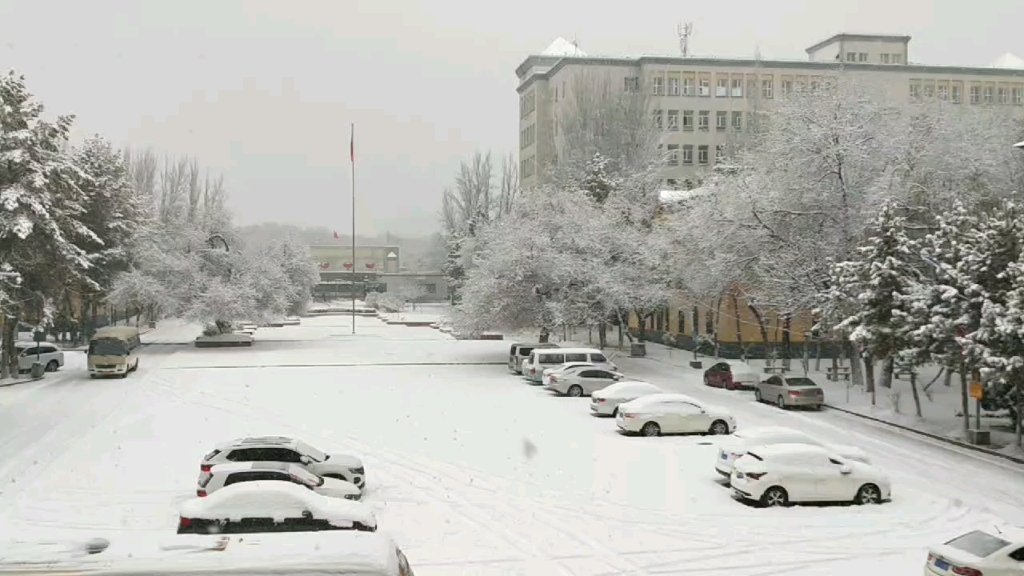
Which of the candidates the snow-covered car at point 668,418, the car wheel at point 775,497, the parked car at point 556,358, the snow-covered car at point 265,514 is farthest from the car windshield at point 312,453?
the parked car at point 556,358

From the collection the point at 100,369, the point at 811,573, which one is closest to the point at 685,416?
the point at 811,573

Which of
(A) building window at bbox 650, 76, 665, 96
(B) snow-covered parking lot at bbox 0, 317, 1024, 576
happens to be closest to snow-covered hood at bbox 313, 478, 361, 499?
(B) snow-covered parking lot at bbox 0, 317, 1024, 576

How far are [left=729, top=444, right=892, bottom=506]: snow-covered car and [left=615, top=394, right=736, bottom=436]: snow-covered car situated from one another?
7.41m

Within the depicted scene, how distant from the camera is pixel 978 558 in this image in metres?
12.4

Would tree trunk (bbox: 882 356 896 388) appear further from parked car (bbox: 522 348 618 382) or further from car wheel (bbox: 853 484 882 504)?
car wheel (bbox: 853 484 882 504)

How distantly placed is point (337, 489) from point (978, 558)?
10.7m

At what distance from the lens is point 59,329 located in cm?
6072

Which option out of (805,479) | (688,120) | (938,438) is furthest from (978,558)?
(688,120)

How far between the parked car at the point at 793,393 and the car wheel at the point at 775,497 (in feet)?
48.8

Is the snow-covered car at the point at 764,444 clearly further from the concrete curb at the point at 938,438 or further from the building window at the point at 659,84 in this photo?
the building window at the point at 659,84

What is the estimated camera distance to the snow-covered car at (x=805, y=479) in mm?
18656

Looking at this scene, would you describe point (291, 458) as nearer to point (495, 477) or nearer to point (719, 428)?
point (495, 477)

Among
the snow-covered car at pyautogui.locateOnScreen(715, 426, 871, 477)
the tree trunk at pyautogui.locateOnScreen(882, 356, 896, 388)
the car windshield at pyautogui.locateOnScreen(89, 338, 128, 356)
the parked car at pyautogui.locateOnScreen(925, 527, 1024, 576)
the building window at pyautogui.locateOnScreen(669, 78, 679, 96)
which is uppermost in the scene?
the building window at pyautogui.locateOnScreen(669, 78, 679, 96)

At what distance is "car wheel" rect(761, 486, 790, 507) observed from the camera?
736 inches
